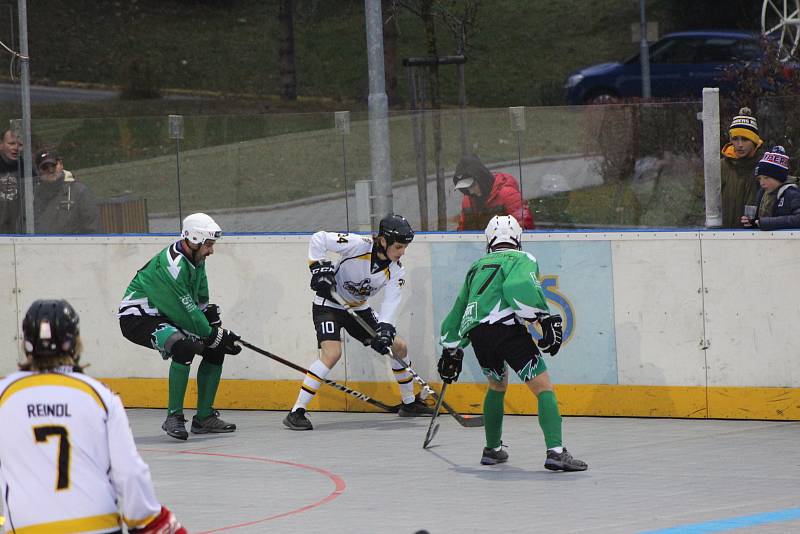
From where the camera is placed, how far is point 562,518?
267 inches

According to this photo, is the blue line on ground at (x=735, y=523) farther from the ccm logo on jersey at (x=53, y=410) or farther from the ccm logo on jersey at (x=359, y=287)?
the ccm logo on jersey at (x=359, y=287)

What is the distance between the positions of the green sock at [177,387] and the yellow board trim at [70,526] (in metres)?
5.31

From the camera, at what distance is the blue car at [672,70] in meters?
24.0

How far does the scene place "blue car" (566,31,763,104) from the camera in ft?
78.9

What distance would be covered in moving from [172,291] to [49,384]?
16.8 feet

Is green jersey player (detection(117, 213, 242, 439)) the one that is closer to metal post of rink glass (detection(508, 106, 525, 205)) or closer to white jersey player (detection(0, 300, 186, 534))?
metal post of rink glass (detection(508, 106, 525, 205))

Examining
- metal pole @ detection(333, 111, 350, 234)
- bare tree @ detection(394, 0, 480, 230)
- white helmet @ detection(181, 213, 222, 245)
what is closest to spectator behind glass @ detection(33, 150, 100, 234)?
metal pole @ detection(333, 111, 350, 234)

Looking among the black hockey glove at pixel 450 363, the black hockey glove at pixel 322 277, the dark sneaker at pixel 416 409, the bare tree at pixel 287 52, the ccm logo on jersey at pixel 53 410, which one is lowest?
the dark sneaker at pixel 416 409

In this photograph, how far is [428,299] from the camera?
33.4 feet

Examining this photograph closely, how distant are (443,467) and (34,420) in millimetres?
4364

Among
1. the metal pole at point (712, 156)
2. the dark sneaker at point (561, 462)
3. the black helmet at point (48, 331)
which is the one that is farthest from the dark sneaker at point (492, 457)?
the black helmet at point (48, 331)

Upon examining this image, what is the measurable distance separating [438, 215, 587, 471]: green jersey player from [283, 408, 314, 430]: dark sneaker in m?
1.86

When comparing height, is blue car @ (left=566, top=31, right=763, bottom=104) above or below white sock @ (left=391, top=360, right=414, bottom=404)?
above

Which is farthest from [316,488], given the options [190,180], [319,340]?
[190,180]
